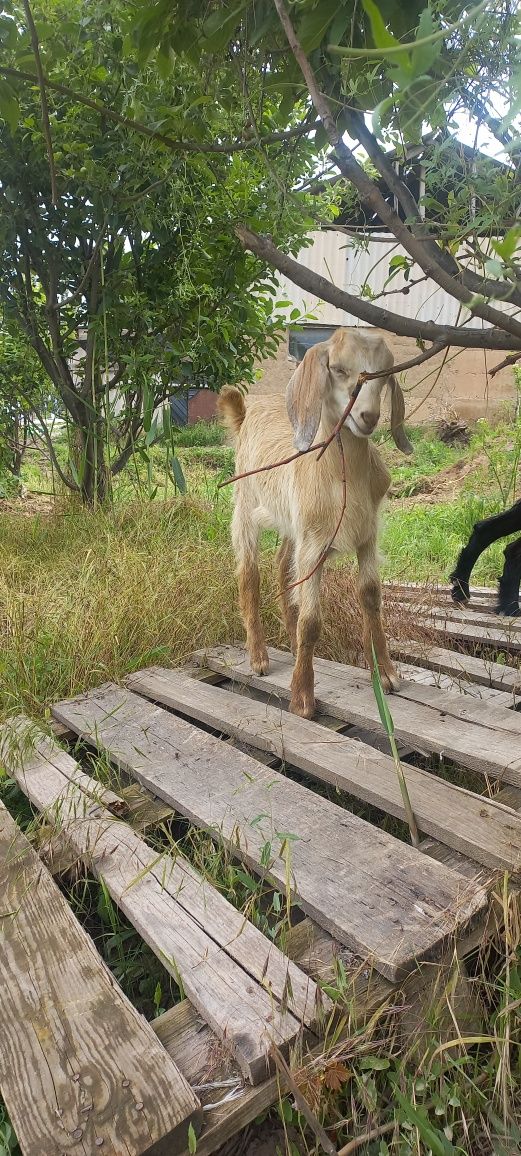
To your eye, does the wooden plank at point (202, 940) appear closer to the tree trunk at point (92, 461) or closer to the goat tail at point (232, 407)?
the goat tail at point (232, 407)

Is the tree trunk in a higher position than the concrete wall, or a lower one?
lower

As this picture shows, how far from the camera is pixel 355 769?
1.96 metres

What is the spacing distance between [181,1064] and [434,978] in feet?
1.55

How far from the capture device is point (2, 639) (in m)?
2.81

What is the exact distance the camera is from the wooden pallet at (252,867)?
113 centimetres

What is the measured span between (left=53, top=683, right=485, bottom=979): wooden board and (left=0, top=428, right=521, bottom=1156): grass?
0.24 feet

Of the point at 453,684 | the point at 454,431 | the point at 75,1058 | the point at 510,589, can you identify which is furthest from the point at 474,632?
the point at 454,431

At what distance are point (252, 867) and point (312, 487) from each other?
1.18 metres

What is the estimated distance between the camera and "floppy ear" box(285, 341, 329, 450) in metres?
2.04

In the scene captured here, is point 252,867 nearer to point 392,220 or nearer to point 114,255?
point 392,220

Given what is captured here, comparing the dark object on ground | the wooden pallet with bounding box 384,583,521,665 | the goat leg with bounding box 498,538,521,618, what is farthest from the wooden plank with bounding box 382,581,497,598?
the dark object on ground

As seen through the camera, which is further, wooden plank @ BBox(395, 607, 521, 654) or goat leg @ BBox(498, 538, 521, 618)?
goat leg @ BBox(498, 538, 521, 618)

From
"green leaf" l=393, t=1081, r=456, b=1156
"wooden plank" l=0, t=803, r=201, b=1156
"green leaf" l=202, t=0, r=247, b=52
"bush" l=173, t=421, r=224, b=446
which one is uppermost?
"green leaf" l=202, t=0, r=247, b=52

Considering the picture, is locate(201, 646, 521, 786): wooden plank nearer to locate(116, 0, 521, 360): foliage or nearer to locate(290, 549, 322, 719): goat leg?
locate(290, 549, 322, 719): goat leg
